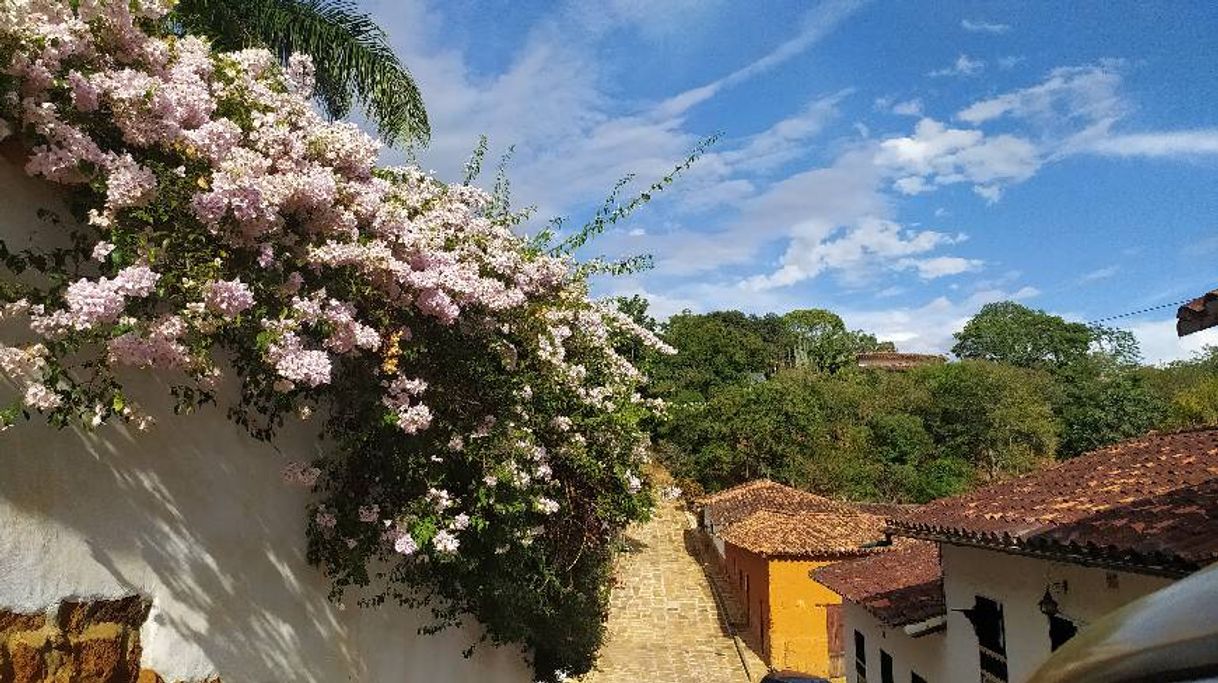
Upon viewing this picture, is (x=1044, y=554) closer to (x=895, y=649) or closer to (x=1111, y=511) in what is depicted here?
(x=1111, y=511)

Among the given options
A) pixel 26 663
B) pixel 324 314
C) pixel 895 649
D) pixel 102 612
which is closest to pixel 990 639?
pixel 895 649

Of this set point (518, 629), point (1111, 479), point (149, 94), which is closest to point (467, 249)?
point (149, 94)

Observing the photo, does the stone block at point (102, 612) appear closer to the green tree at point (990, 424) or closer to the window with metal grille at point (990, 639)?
the window with metal grille at point (990, 639)

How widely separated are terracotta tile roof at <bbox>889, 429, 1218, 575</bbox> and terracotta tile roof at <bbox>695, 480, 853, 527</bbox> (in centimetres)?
1360

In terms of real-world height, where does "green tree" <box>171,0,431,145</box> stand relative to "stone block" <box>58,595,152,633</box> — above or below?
above

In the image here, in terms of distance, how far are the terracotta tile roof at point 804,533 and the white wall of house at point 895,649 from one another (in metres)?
4.51

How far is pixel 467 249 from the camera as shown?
5281 millimetres

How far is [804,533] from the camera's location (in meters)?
21.0

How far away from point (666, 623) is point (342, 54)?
19327 mm

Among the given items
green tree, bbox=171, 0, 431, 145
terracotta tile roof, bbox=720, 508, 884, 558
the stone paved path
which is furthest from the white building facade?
green tree, bbox=171, 0, 431, 145

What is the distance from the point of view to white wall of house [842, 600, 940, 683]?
10711 mm

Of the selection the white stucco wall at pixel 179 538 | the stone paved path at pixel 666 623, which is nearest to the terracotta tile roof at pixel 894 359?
the stone paved path at pixel 666 623

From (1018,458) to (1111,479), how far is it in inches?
1345

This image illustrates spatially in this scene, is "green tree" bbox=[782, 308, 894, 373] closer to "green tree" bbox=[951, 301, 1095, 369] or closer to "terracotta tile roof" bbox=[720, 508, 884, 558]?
"green tree" bbox=[951, 301, 1095, 369]
